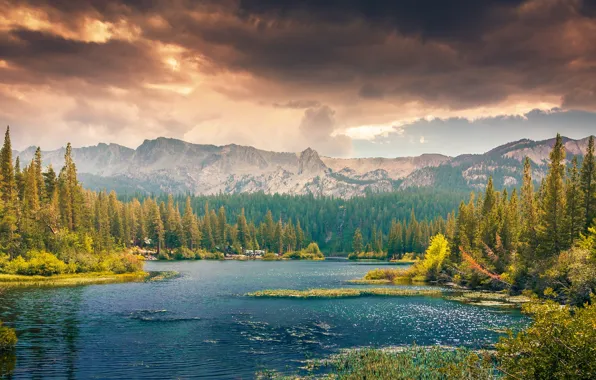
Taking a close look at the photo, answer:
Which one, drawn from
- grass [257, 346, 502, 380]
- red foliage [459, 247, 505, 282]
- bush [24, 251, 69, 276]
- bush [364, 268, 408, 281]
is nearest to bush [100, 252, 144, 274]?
bush [24, 251, 69, 276]

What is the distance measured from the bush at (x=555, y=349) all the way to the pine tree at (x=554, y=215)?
72.9 m

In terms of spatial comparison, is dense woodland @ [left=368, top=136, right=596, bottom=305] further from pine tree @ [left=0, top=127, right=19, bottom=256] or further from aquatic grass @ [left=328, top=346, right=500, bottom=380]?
pine tree @ [left=0, top=127, right=19, bottom=256]

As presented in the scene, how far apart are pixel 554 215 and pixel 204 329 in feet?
237

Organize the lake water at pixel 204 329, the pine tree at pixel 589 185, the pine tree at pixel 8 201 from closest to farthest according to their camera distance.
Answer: the lake water at pixel 204 329, the pine tree at pixel 589 185, the pine tree at pixel 8 201

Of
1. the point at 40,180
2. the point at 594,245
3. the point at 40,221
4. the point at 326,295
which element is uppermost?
the point at 40,180

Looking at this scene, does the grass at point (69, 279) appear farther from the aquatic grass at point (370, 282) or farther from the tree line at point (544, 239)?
the tree line at point (544, 239)

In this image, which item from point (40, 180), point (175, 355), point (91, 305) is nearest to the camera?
point (175, 355)

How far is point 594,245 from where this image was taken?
71.1 meters

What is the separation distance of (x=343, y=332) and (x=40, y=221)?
95.6 metres

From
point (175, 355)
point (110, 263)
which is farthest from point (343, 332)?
point (110, 263)

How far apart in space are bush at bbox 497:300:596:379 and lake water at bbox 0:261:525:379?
19.0 meters

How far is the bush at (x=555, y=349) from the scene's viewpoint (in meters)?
22.1

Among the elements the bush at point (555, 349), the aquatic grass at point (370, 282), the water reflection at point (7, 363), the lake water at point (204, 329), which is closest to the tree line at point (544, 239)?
the lake water at point (204, 329)

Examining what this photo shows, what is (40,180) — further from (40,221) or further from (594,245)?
(594,245)
